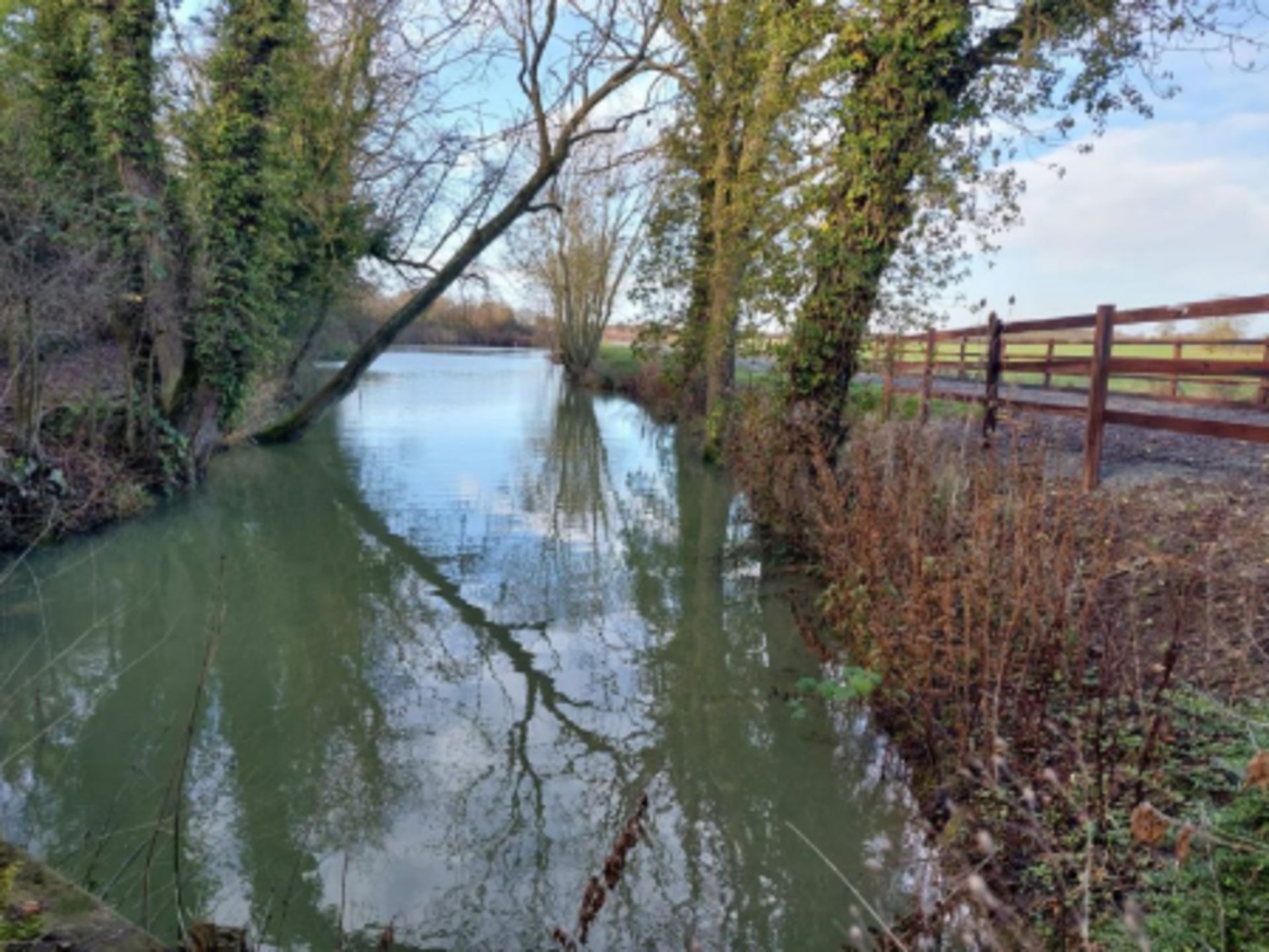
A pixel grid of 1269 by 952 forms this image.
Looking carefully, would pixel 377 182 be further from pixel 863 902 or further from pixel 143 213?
pixel 863 902

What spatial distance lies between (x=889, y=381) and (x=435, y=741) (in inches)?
201

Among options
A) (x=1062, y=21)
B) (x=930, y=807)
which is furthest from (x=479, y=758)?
(x=1062, y=21)

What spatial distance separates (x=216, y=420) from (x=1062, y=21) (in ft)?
34.5

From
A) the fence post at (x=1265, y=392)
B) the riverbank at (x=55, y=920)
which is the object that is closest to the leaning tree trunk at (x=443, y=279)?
the fence post at (x=1265, y=392)

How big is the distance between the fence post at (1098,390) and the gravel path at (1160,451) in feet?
0.81

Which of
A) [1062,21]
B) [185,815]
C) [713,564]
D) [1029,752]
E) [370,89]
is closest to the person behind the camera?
[1029,752]

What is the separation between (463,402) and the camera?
895 inches

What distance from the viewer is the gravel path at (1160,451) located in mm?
6410

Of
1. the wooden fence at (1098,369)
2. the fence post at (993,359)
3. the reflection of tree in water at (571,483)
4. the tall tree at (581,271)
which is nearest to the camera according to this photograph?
the wooden fence at (1098,369)

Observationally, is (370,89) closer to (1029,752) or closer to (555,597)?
(555,597)

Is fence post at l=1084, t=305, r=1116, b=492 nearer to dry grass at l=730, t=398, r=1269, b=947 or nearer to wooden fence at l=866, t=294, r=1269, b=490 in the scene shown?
wooden fence at l=866, t=294, r=1269, b=490

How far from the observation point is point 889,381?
713 cm

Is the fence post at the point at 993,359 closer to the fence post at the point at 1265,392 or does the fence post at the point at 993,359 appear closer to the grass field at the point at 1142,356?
the grass field at the point at 1142,356

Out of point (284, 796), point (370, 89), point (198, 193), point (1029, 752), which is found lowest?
point (284, 796)
